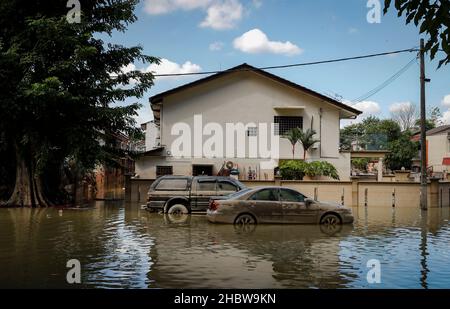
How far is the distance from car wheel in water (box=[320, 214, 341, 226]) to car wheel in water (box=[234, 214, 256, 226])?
7.78 feet

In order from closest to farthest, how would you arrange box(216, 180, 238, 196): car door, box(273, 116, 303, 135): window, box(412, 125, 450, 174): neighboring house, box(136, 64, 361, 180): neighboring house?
box(216, 180, 238, 196): car door → box(136, 64, 361, 180): neighboring house → box(273, 116, 303, 135): window → box(412, 125, 450, 174): neighboring house

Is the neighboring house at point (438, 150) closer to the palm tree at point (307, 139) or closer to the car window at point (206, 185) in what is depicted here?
the palm tree at point (307, 139)

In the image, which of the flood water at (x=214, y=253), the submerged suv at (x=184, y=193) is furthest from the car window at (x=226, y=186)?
the flood water at (x=214, y=253)

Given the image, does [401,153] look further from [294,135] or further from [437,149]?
[294,135]

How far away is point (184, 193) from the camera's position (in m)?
17.8

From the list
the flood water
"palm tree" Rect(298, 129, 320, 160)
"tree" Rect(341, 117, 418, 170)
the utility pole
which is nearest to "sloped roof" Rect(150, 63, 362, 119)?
"palm tree" Rect(298, 129, 320, 160)

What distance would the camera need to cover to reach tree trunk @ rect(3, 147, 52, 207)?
22498 millimetres

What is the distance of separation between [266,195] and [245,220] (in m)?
1.09

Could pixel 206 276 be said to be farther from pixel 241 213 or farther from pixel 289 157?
pixel 289 157

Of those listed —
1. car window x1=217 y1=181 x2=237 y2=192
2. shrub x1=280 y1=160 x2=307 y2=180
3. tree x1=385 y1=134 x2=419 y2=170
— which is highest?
tree x1=385 y1=134 x2=419 y2=170

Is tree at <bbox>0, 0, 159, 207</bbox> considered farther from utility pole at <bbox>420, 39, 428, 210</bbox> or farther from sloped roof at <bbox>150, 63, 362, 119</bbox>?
utility pole at <bbox>420, 39, 428, 210</bbox>

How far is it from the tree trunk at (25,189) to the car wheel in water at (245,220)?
12095mm

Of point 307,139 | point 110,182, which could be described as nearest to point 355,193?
point 307,139

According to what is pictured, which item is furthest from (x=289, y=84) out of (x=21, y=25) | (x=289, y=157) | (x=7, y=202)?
(x=7, y=202)
